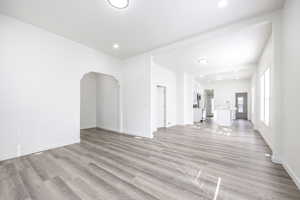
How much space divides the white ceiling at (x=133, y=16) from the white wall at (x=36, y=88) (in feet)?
1.27

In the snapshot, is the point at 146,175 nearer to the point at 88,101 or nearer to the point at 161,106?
the point at 161,106

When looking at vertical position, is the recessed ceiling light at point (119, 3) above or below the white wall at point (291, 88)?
above

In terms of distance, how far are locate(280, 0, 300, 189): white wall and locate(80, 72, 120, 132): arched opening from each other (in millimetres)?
4838

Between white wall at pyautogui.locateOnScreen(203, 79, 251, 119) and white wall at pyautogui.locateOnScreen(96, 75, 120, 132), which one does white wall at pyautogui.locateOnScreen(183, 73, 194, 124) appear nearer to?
white wall at pyautogui.locateOnScreen(96, 75, 120, 132)

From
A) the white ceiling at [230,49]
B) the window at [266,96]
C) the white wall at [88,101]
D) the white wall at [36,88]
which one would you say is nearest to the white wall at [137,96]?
the white ceiling at [230,49]

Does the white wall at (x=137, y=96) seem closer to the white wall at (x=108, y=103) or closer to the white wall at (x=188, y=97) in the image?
the white wall at (x=108, y=103)

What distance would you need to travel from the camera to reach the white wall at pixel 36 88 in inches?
103

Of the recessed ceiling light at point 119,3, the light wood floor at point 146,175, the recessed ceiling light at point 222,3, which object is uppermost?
the recessed ceiling light at point 119,3

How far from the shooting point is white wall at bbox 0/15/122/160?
261 cm

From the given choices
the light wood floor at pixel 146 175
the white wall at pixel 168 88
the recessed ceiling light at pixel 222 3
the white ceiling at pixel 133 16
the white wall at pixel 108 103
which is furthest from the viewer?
the white wall at pixel 168 88

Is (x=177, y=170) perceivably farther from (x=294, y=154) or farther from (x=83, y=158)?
(x=83, y=158)

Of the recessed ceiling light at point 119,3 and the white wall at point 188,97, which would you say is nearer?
the recessed ceiling light at point 119,3

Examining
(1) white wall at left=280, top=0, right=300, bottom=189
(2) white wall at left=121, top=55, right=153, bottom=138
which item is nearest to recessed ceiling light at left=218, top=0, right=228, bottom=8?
(1) white wall at left=280, top=0, right=300, bottom=189

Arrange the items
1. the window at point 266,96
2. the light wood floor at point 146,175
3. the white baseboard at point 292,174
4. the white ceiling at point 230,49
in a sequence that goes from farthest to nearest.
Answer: the window at point 266,96 < the white ceiling at point 230,49 < the white baseboard at point 292,174 < the light wood floor at point 146,175
